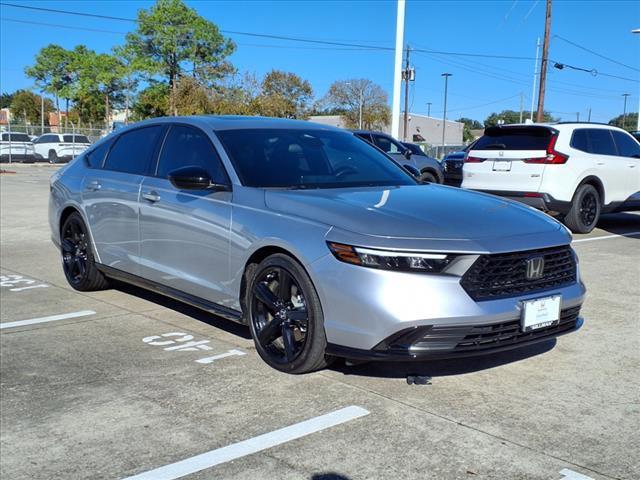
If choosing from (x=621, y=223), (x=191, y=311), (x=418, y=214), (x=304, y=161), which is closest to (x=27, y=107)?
(x=621, y=223)

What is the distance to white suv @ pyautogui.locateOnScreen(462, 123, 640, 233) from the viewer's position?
1010 cm

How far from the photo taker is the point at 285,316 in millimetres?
4133

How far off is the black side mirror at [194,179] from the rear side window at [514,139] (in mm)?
6886

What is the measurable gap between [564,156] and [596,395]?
22.5 ft

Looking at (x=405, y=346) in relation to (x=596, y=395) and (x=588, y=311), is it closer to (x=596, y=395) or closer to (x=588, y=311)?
(x=596, y=395)

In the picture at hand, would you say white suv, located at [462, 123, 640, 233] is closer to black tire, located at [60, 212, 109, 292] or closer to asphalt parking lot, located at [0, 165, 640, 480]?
asphalt parking lot, located at [0, 165, 640, 480]

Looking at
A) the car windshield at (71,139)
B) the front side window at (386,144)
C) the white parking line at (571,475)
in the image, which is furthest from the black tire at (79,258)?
the car windshield at (71,139)

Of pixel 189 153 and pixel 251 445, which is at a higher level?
pixel 189 153

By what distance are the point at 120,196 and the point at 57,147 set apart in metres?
34.7

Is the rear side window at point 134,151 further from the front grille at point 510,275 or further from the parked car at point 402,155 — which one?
the parked car at point 402,155

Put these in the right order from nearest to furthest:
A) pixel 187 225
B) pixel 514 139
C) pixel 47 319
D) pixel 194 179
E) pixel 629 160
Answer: pixel 194 179, pixel 187 225, pixel 47 319, pixel 514 139, pixel 629 160

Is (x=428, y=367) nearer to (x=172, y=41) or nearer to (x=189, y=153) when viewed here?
(x=189, y=153)

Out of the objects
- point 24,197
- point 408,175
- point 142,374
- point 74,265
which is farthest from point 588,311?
point 24,197

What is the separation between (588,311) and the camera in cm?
579
